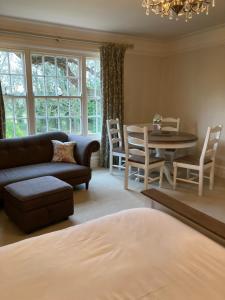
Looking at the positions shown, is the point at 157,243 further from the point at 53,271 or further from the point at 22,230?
the point at 22,230

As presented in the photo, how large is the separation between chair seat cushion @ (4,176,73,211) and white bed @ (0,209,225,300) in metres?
1.20

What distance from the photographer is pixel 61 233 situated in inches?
56.5

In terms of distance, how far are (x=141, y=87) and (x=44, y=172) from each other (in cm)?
295

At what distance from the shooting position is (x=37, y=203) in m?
2.55

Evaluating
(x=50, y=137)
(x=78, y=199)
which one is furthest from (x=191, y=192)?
(x=50, y=137)

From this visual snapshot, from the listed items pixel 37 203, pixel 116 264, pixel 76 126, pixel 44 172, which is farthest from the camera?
pixel 76 126

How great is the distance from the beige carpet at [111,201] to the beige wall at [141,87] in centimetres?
169

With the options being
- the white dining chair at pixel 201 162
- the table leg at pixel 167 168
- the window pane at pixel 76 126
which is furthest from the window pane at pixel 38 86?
the white dining chair at pixel 201 162

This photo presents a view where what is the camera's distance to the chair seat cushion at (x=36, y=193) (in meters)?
2.51

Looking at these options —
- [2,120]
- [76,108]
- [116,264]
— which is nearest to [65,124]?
[76,108]

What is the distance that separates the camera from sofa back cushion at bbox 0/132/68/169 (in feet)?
12.0

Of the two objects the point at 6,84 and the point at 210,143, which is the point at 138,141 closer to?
the point at 210,143

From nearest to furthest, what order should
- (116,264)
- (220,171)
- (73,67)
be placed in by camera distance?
(116,264) → (220,171) → (73,67)

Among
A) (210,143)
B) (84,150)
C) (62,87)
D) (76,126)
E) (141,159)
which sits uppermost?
(62,87)
